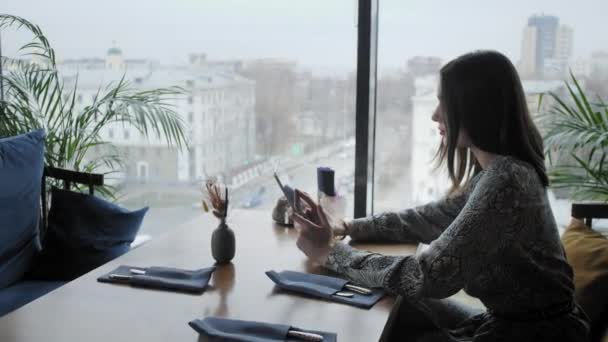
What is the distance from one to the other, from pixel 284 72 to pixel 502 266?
1.76 m

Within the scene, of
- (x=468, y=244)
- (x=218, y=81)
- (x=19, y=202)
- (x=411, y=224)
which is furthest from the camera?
(x=218, y=81)

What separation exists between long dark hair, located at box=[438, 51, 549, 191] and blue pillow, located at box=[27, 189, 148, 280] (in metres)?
1.49

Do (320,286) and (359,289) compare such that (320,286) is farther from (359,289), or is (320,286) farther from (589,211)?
(589,211)

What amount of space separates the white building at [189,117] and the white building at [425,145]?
0.76 m

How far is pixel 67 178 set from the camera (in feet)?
8.46

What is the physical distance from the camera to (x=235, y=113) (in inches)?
123

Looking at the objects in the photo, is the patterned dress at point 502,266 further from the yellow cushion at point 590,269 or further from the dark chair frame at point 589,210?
the dark chair frame at point 589,210

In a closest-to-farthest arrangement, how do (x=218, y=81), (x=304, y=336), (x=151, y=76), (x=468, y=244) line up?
(x=304, y=336), (x=468, y=244), (x=218, y=81), (x=151, y=76)

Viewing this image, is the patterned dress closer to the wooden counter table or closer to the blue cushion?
the wooden counter table

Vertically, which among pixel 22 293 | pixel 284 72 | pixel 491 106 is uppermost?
pixel 284 72

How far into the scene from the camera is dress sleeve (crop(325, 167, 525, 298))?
1418mm

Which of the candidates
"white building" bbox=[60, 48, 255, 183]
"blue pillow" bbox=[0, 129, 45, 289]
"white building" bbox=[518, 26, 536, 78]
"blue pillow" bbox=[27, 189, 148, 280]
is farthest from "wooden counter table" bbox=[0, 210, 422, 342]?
"white building" bbox=[518, 26, 536, 78]

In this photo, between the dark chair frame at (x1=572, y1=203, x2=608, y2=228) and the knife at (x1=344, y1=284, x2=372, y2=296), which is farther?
the dark chair frame at (x1=572, y1=203, x2=608, y2=228)

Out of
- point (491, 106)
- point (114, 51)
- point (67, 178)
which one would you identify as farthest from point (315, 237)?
point (114, 51)
